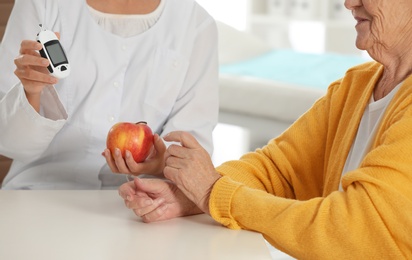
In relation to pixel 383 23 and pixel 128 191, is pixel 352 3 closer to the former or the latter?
pixel 383 23

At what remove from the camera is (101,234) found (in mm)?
1479

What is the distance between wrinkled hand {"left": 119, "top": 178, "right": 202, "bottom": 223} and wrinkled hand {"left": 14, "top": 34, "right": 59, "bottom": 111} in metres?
0.29

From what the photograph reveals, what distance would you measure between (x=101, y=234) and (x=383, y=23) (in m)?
0.65

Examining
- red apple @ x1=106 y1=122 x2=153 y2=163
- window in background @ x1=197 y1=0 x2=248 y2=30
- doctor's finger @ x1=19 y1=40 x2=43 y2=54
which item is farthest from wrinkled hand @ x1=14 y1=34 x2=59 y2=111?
window in background @ x1=197 y1=0 x2=248 y2=30

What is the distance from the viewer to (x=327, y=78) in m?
4.68

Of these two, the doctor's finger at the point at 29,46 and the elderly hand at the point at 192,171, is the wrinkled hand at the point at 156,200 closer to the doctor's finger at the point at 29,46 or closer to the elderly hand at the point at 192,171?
the elderly hand at the point at 192,171

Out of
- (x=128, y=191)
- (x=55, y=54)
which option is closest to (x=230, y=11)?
(x=55, y=54)

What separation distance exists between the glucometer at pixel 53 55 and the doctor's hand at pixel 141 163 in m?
0.18

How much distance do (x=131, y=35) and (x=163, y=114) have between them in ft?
0.68

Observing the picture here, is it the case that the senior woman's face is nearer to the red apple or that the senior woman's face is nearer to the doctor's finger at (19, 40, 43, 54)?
the red apple

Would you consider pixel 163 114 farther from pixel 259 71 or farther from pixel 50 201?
pixel 259 71

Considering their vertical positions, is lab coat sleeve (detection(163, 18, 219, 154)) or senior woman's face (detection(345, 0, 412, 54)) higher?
senior woman's face (detection(345, 0, 412, 54))

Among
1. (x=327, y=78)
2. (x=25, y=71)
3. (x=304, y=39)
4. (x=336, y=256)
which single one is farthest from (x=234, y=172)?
(x=304, y=39)

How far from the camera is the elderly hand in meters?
1.58
